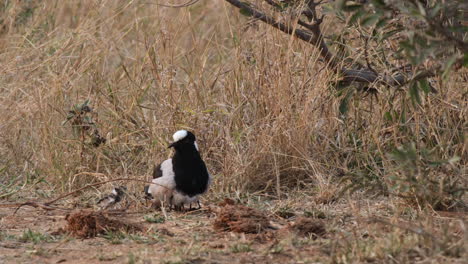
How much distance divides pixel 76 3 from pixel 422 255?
571cm

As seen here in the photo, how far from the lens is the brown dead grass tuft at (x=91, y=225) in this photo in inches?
177

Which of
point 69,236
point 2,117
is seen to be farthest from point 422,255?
point 2,117

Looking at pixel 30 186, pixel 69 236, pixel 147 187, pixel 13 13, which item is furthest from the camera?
pixel 13 13

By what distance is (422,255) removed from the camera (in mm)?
3582

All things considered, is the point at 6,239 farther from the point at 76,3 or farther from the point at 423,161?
the point at 76,3

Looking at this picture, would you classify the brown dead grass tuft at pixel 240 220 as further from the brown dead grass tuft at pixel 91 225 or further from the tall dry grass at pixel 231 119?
the tall dry grass at pixel 231 119

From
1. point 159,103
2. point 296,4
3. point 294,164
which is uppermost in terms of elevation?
point 296,4

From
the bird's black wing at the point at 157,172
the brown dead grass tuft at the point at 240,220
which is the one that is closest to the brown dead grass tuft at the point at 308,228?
the brown dead grass tuft at the point at 240,220

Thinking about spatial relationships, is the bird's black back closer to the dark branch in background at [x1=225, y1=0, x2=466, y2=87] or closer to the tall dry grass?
the tall dry grass

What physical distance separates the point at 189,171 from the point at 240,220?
0.75 metres

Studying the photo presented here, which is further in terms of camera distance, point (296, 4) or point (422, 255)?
point (296, 4)

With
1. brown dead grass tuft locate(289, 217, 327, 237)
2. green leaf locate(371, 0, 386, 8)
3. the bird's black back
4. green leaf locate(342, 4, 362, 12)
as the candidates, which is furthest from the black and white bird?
green leaf locate(371, 0, 386, 8)

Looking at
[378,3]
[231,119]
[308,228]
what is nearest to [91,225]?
[308,228]

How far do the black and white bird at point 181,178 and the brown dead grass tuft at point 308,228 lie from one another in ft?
2.97
